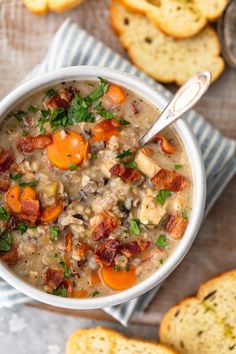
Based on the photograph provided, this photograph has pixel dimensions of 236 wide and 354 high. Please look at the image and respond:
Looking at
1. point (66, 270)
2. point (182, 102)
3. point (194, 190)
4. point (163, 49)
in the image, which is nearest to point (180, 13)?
point (163, 49)

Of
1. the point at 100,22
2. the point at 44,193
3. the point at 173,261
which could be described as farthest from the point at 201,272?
the point at 100,22

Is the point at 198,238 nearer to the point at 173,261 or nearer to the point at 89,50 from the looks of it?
the point at 173,261

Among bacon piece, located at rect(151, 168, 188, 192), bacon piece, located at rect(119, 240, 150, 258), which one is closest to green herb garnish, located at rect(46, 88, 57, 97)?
bacon piece, located at rect(151, 168, 188, 192)

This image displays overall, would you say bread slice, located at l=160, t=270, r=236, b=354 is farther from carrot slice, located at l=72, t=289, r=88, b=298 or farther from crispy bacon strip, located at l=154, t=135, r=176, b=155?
crispy bacon strip, located at l=154, t=135, r=176, b=155

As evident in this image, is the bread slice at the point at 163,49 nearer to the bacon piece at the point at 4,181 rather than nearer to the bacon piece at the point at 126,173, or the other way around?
the bacon piece at the point at 126,173

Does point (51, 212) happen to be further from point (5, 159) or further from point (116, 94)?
point (116, 94)
